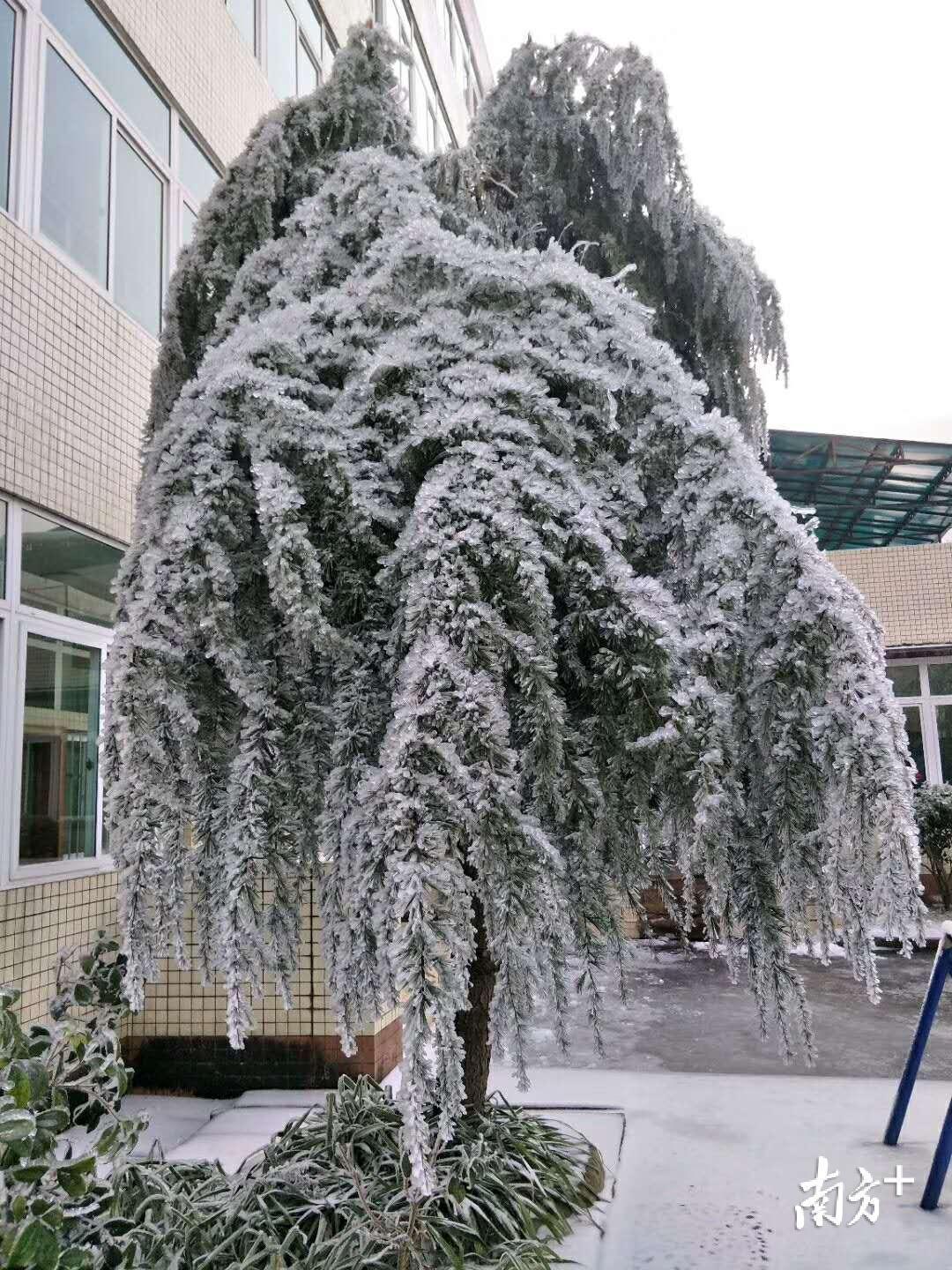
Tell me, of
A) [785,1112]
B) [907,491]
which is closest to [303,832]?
[785,1112]

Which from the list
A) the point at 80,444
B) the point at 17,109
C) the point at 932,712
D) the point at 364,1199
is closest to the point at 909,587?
the point at 932,712

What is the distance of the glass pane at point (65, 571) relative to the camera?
15.8 ft

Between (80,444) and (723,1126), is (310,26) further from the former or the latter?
(723,1126)

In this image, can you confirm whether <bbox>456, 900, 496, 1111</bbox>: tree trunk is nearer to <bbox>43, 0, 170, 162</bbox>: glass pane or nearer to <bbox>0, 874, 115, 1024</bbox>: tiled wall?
<bbox>0, 874, 115, 1024</bbox>: tiled wall

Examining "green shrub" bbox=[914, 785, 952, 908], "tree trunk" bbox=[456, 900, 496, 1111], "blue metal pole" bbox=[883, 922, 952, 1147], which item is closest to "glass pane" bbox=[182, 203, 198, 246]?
"tree trunk" bbox=[456, 900, 496, 1111]

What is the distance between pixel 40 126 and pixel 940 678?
11.7m

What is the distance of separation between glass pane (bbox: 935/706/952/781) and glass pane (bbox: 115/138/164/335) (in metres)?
10.7

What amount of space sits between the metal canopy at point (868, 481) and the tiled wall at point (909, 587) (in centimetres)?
108

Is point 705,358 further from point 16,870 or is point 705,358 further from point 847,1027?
point 847,1027

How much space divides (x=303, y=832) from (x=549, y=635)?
3.22 ft

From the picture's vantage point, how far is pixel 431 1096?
7.07 feet

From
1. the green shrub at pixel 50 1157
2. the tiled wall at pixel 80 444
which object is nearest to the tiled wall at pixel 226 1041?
the tiled wall at pixel 80 444

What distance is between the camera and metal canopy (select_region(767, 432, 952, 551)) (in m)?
13.0

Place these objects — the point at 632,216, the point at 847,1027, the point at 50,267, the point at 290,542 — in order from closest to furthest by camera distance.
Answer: the point at 290,542 → the point at 632,216 → the point at 50,267 → the point at 847,1027
